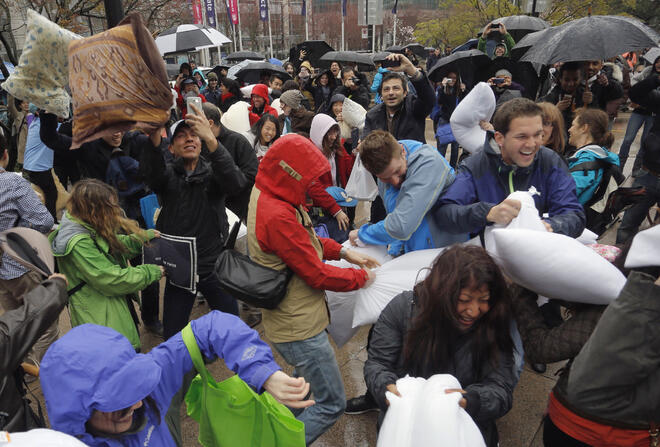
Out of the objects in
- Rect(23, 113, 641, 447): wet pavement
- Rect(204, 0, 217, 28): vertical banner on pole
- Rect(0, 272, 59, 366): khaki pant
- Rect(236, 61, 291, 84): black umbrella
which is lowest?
Rect(23, 113, 641, 447): wet pavement

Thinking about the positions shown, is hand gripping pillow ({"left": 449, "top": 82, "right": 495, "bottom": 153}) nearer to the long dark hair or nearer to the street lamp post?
the long dark hair

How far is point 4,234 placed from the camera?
195cm

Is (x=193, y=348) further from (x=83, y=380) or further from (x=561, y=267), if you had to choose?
(x=561, y=267)

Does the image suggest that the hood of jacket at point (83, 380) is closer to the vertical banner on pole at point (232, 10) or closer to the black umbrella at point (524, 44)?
the black umbrella at point (524, 44)

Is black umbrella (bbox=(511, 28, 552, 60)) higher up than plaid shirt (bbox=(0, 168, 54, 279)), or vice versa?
black umbrella (bbox=(511, 28, 552, 60))

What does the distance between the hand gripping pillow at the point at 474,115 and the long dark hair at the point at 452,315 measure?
4.91ft

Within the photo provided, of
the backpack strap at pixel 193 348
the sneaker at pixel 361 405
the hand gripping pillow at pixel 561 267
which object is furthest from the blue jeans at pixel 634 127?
the backpack strap at pixel 193 348

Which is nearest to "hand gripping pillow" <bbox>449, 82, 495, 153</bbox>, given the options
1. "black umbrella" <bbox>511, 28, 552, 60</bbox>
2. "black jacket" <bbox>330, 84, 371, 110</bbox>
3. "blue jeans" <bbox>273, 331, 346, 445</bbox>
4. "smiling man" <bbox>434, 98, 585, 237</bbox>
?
"smiling man" <bbox>434, 98, 585, 237</bbox>

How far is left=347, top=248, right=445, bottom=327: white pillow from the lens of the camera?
2475mm

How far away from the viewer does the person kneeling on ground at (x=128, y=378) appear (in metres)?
1.39

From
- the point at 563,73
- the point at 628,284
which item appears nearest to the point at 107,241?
the point at 628,284

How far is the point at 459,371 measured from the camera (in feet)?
6.12

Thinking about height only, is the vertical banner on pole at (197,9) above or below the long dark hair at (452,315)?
above

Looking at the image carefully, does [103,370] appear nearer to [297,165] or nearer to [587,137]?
[297,165]
